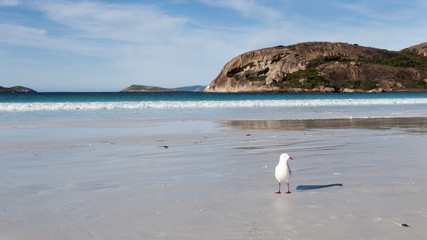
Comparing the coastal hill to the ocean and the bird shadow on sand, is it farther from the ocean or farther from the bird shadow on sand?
the bird shadow on sand

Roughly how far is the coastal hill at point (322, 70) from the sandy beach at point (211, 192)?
366 feet

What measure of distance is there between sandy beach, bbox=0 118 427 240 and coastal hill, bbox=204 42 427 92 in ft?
366

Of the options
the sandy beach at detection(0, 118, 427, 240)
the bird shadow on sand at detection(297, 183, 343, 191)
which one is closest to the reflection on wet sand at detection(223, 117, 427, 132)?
the sandy beach at detection(0, 118, 427, 240)

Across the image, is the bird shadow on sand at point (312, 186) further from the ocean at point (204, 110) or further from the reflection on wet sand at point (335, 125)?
the ocean at point (204, 110)

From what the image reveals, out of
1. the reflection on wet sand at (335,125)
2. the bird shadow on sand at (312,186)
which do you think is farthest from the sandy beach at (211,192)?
the reflection on wet sand at (335,125)

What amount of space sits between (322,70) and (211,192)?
5302 inches

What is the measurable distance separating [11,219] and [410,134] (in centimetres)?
1096

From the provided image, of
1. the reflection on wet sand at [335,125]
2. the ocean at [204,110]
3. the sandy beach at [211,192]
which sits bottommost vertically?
the sandy beach at [211,192]

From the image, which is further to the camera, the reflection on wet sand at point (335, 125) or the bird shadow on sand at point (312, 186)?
the reflection on wet sand at point (335, 125)

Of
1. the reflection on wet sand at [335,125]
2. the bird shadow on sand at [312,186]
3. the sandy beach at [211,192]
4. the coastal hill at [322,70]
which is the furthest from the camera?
the coastal hill at [322,70]

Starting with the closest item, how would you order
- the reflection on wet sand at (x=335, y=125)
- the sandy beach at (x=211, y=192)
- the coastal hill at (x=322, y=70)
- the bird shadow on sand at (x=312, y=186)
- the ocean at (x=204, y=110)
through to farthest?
1. the sandy beach at (x=211, y=192)
2. the bird shadow on sand at (x=312, y=186)
3. the reflection on wet sand at (x=335, y=125)
4. the ocean at (x=204, y=110)
5. the coastal hill at (x=322, y=70)

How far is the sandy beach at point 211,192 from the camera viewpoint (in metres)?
3.79

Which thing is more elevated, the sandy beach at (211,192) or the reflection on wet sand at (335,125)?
the reflection on wet sand at (335,125)

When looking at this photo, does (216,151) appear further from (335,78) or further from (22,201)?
(335,78)
